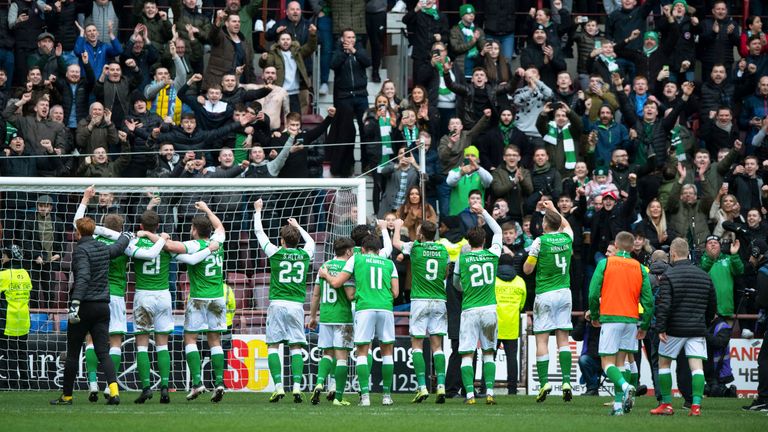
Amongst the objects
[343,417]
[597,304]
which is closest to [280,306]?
[343,417]

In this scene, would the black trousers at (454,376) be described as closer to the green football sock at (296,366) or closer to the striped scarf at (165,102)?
the green football sock at (296,366)

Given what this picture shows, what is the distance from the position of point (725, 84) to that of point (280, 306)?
11814 mm

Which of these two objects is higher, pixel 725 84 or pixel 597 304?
pixel 725 84

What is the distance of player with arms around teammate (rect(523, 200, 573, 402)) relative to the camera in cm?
1595

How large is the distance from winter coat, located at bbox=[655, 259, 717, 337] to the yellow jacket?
356cm

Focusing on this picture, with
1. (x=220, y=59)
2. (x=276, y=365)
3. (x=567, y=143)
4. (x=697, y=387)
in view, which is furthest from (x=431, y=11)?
(x=697, y=387)

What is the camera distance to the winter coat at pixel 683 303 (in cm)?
1459

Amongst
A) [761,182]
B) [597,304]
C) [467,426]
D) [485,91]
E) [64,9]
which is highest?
[64,9]

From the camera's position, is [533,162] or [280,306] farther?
[533,162]

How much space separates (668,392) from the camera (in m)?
14.7

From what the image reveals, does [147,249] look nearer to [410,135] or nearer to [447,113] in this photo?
[410,135]

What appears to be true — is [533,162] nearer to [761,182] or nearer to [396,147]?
[396,147]

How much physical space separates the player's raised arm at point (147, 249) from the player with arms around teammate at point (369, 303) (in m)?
2.02

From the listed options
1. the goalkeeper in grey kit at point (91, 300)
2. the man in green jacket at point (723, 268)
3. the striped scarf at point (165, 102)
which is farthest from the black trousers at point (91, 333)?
the man in green jacket at point (723, 268)
